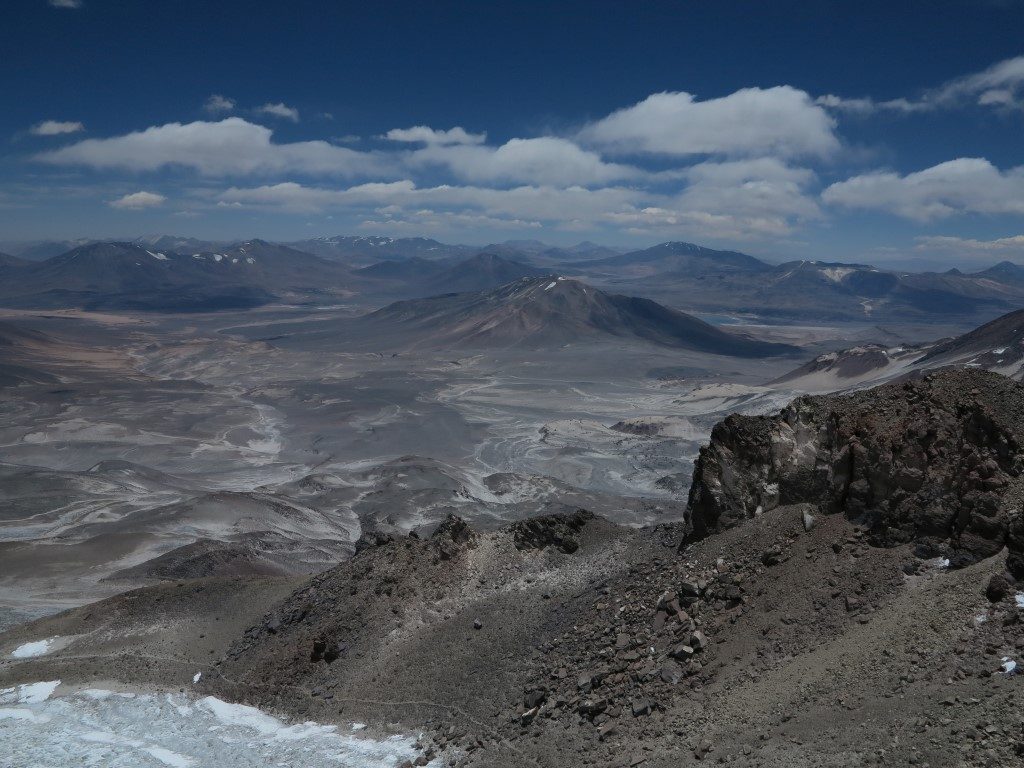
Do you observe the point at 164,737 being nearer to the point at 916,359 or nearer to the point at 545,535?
the point at 545,535

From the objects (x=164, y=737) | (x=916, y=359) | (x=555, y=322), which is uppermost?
(x=555, y=322)

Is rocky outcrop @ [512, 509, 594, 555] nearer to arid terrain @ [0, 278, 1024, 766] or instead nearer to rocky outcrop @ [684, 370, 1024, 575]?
arid terrain @ [0, 278, 1024, 766]

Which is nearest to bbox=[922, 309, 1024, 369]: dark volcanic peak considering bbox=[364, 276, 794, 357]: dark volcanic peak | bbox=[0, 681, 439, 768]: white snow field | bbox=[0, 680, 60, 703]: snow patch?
bbox=[364, 276, 794, 357]: dark volcanic peak

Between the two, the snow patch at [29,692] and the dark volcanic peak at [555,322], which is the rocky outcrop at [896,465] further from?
the dark volcanic peak at [555,322]

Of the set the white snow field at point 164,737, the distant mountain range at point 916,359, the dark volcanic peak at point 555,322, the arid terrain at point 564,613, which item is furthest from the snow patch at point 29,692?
the dark volcanic peak at point 555,322

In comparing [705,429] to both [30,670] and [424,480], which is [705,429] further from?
[30,670]

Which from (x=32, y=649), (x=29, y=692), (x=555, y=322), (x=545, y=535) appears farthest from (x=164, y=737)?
(x=555, y=322)
